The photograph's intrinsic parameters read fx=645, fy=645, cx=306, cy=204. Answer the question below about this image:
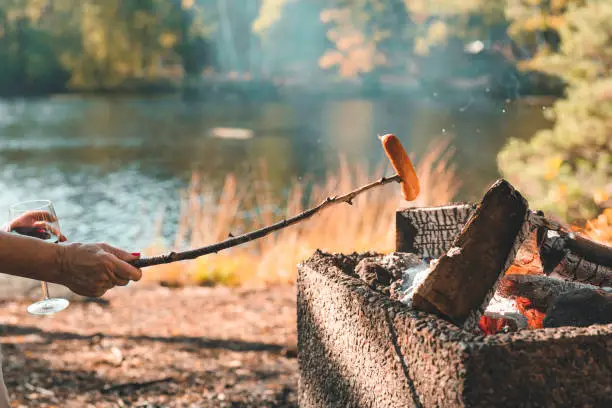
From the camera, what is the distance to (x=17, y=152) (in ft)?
51.6

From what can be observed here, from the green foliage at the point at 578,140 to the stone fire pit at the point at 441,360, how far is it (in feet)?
10.6

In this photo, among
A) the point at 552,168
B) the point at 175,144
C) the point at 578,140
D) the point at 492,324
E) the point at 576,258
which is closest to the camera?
the point at 492,324

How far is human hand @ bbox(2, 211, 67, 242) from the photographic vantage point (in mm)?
1678

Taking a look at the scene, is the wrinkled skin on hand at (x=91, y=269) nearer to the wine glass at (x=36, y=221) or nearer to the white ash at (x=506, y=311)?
the wine glass at (x=36, y=221)

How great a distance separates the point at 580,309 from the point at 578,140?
391 cm

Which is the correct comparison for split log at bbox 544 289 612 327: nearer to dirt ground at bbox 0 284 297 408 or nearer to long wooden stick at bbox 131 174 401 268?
long wooden stick at bbox 131 174 401 268

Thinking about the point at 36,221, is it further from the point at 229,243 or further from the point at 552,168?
the point at 552,168

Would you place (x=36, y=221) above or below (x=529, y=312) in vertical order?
above

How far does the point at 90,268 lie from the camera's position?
1333 mm

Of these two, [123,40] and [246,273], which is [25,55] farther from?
[246,273]

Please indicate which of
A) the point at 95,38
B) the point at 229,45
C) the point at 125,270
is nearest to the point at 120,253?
the point at 125,270

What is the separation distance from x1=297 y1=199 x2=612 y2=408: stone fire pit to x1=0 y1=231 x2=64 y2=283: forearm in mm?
647

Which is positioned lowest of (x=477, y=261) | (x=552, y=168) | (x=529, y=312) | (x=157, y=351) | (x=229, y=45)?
(x=157, y=351)

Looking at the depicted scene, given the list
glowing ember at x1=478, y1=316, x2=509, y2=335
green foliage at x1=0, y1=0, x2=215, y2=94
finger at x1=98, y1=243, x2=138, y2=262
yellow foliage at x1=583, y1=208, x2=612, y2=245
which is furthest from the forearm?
green foliage at x1=0, y1=0, x2=215, y2=94
